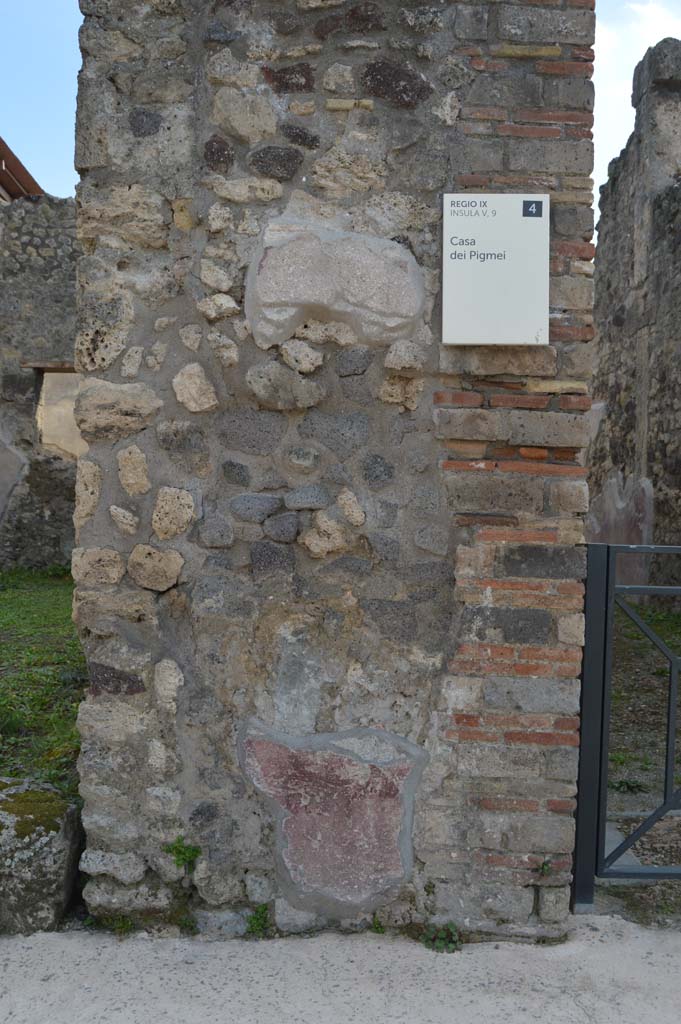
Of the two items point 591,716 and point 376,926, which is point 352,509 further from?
point 376,926

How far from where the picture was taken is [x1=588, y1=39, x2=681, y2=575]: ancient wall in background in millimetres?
7438

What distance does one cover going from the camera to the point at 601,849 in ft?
8.68

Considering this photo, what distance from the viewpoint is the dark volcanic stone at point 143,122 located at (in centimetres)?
256

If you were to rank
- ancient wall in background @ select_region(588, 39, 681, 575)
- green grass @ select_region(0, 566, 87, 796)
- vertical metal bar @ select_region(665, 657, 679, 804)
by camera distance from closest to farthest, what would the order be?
vertical metal bar @ select_region(665, 657, 679, 804)
green grass @ select_region(0, 566, 87, 796)
ancient wall in background @ select_region(588, 39, 681, 575)

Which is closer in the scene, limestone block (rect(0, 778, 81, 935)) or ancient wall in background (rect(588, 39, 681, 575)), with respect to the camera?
limestone block (rect(0, 778, 81, 935))

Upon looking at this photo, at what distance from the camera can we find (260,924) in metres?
2.54

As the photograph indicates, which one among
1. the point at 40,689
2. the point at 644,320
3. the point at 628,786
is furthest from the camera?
the point at 644,320

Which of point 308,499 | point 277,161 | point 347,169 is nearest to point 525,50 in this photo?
point 347,169

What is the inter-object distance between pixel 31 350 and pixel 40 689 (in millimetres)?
5639

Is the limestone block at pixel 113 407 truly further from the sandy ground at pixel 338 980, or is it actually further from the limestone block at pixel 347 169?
the sandy ground at pixel 338 980

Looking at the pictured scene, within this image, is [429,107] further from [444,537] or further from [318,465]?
[444,537]

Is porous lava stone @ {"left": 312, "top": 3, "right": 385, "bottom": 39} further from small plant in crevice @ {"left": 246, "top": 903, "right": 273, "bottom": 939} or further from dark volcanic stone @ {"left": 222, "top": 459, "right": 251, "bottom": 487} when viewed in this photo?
small plant in crevice @ {"left": 246, "top": 903, "right": 273, "bottom": 939}

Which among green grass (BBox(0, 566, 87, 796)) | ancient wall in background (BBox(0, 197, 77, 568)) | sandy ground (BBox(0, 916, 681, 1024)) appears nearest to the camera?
sandy ground (BBox(0, 916, 681, 1024))

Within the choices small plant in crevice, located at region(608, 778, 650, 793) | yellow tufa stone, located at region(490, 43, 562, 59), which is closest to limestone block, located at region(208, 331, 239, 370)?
yellow tufa stone, located at region(490, 43, 562, 59)
